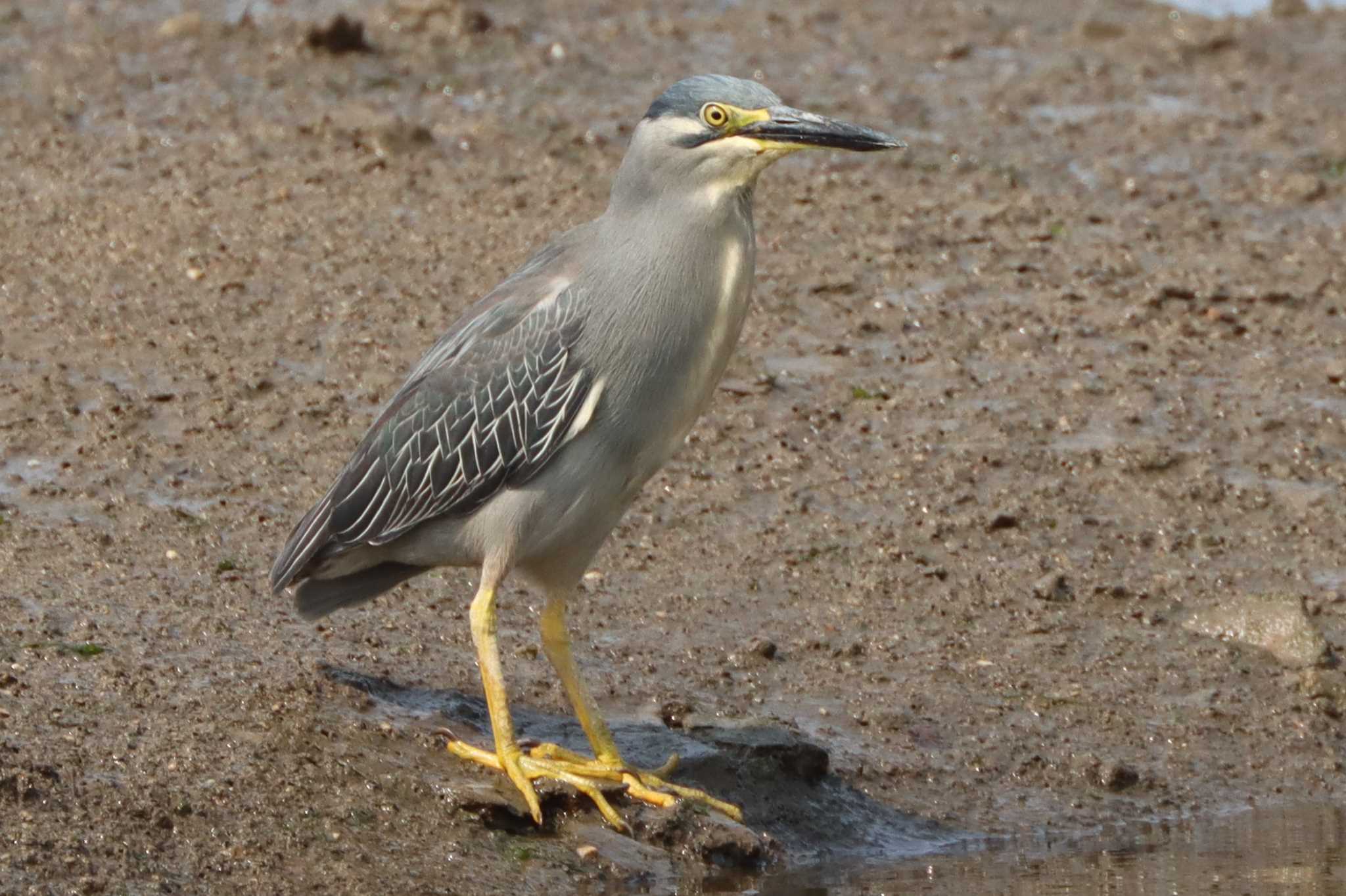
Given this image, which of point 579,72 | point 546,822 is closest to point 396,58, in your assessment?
point 579,72

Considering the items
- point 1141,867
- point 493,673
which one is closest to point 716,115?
point 493,673

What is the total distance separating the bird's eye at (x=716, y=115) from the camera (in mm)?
6371

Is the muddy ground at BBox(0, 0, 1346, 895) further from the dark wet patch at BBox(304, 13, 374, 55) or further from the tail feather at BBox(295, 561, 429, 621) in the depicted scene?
the tail feather at BBox(295, 561, 429, 621)

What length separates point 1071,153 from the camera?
1305cm

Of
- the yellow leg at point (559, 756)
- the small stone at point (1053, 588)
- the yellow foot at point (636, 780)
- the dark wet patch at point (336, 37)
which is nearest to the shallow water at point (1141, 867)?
the yellow foot at point (636, 780)

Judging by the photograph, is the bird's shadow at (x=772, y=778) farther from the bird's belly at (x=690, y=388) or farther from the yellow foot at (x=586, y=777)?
the bird's belly at (x=690, y=388)

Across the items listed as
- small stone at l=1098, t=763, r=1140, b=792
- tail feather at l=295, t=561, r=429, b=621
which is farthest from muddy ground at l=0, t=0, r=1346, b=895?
tail feather at l=295, t=561, r=429, b=621

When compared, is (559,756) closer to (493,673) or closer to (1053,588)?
(493,673)

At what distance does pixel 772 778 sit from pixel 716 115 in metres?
2.18

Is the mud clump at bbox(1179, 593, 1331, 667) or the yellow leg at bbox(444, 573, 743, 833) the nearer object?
the yellow leg at bbox(444, 573, 743, 833)

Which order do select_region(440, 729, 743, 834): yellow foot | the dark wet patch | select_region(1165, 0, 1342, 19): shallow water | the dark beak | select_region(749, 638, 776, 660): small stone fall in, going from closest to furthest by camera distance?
the dark beak → select_region(440, 729, 743, 834): yellow foot → select_region(749, 638, 776, 660): small stone → the dark wet patch → select_region(1165, 0, 1342, 19): shallow water

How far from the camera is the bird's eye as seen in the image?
6.37 metres

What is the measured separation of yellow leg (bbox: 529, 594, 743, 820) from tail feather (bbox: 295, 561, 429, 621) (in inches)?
19.6

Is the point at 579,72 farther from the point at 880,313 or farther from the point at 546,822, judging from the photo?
the point at 546,822
